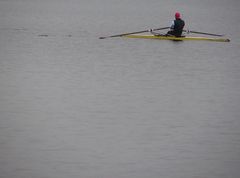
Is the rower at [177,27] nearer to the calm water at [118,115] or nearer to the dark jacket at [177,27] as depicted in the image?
the dark jacket at [177,27]

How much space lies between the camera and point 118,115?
16.4 meters

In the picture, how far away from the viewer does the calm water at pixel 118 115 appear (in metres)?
12.2

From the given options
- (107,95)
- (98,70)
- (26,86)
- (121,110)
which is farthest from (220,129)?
(98,70)

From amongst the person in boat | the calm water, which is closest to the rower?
the person in boat

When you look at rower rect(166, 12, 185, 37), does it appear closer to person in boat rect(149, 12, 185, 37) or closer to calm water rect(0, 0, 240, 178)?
person in boat rect(149, 12, 185, 37)

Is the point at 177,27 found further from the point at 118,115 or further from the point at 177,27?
the point at 118,115

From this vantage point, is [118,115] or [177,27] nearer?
[118,115]

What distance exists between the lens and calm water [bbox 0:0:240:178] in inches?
480

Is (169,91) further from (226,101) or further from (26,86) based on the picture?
(26,86)

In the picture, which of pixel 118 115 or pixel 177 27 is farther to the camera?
pixel 177 27

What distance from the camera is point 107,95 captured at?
1914cm

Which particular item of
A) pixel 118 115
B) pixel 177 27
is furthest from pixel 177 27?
pixel 118 115

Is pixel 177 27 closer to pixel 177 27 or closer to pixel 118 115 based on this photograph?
pixel 177 27

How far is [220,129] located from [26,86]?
7.56 meters
